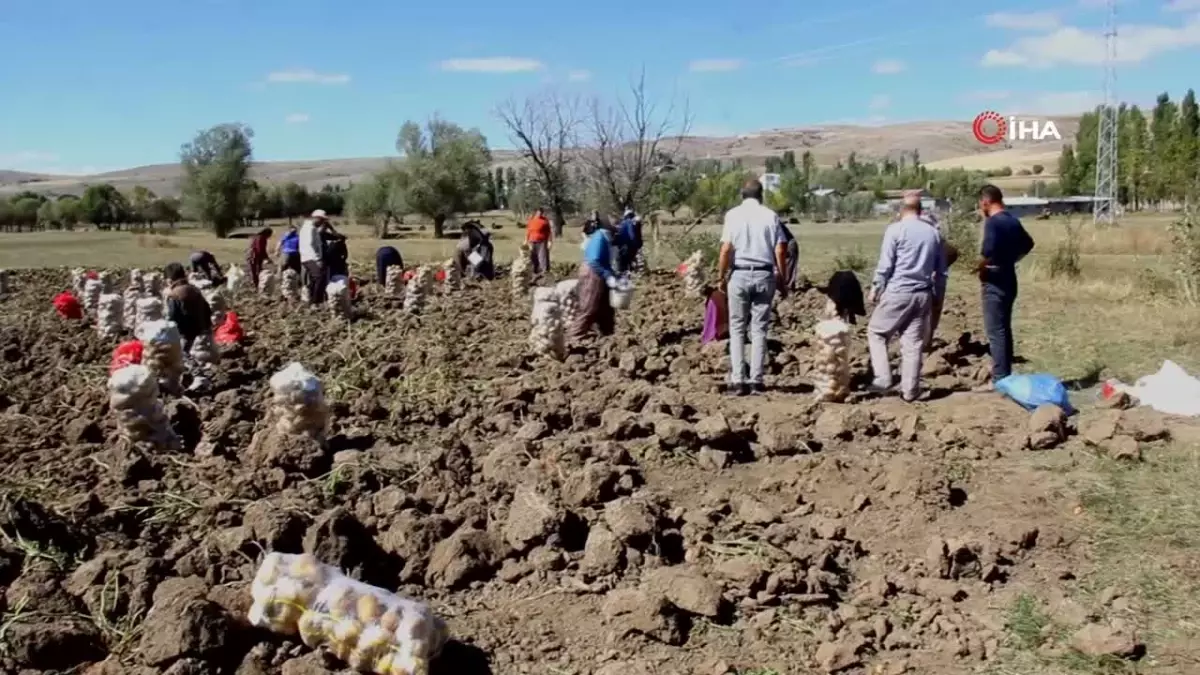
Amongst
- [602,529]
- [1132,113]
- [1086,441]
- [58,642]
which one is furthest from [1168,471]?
[1132,113]

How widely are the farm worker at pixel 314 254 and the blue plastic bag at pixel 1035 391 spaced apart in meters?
9.34

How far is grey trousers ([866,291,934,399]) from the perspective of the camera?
25.3 ft

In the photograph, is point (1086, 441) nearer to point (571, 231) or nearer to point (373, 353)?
point (373, 353)

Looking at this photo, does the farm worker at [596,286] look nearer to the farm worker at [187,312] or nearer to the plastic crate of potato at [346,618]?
the farm worker at [187,312]

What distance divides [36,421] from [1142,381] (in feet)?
25.0

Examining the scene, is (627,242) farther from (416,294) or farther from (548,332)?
(548,332)

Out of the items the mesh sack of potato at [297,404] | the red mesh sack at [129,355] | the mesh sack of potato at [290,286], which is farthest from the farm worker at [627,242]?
the mesh sack of potato at [297,404]

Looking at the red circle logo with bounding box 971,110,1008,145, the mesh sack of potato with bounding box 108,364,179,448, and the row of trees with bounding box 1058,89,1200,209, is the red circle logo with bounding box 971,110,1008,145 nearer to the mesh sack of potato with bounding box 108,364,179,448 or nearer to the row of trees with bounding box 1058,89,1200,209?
the row of trees with bounding box 1058,89,1200,209

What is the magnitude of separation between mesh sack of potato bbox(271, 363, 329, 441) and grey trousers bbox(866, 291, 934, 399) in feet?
12.6

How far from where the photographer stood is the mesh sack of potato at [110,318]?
40.9 feet

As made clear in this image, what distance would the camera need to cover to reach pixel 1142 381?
797cm

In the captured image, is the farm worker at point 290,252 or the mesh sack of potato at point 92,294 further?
the farm worker at point 290,252

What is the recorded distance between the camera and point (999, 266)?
8.12m

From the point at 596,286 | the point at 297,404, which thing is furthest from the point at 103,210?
the point at 297,404
